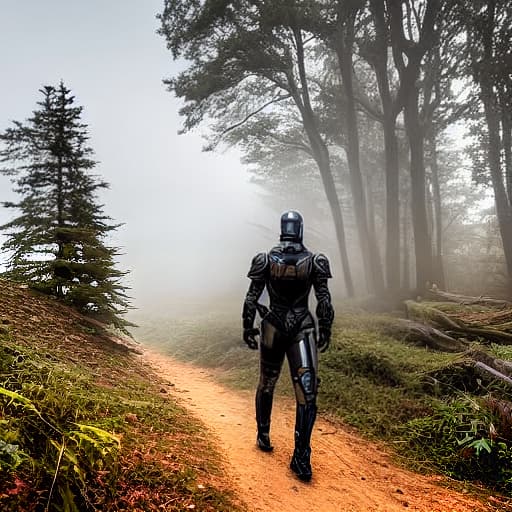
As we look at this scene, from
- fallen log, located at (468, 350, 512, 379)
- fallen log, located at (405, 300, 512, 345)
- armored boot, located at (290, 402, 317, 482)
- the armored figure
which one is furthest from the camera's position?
→ fallen log, located at (405, 300, 512, 345)

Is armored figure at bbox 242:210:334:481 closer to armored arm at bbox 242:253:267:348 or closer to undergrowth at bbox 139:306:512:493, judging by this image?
armored arm at bbox 242:253:267:348

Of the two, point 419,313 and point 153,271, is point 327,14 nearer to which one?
point 419,313

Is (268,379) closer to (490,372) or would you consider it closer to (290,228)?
(290,228)

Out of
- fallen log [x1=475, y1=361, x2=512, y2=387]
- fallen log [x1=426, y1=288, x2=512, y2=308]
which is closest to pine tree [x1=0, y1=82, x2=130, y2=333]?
fallen log [x1=475, y1=361, x2=512, y2=387]

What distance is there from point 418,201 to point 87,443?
15194mm

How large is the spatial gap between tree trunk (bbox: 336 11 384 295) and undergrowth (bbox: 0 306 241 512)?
1432 cm

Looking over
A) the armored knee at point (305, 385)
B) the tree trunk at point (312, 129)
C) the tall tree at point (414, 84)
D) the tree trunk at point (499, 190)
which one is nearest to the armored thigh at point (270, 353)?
the armored knee at point (305, 385)

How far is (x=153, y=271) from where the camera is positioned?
1996 inches

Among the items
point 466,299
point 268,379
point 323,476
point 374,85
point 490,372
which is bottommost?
point 323,476

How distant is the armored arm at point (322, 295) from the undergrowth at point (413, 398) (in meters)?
1.97

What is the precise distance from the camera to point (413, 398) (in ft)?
19.2

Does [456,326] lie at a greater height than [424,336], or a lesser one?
greater

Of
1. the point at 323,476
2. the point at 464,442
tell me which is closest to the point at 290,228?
the point at 323,476

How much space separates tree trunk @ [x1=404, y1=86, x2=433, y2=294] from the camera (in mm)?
14656
